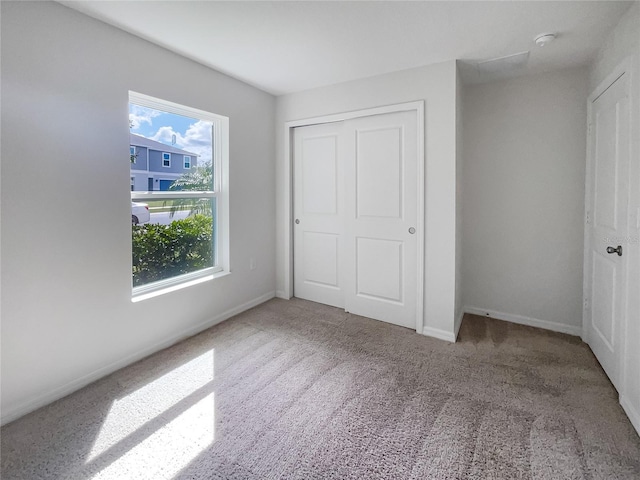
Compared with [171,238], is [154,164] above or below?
above

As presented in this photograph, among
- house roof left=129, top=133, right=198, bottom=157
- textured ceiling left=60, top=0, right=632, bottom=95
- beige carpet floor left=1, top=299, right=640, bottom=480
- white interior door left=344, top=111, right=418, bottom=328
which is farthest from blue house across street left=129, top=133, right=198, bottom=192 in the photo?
white interior door left=344, top=111, right=418, bottom=328

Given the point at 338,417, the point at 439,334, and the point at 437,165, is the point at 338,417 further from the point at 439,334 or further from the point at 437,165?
the point at 437,165

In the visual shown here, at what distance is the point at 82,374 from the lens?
2164 millimetres

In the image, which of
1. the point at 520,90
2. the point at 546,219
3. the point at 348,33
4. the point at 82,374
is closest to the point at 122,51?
the point at 348,33

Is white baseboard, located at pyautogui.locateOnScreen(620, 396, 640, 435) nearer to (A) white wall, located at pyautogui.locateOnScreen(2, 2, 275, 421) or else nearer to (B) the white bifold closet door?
(B) the white bifold closet door

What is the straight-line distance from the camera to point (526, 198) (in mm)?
3166

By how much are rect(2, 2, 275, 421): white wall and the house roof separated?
0.54 ft

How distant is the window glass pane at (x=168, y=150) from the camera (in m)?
2.55

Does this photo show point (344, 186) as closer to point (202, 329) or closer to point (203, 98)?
point (203, 98)

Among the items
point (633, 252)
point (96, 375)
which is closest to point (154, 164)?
point (96, 375)

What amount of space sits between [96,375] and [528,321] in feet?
12.4

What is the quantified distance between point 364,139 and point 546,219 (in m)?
1.92

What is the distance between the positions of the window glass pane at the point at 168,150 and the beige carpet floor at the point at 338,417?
145cm

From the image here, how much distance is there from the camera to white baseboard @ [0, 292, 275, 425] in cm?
186
